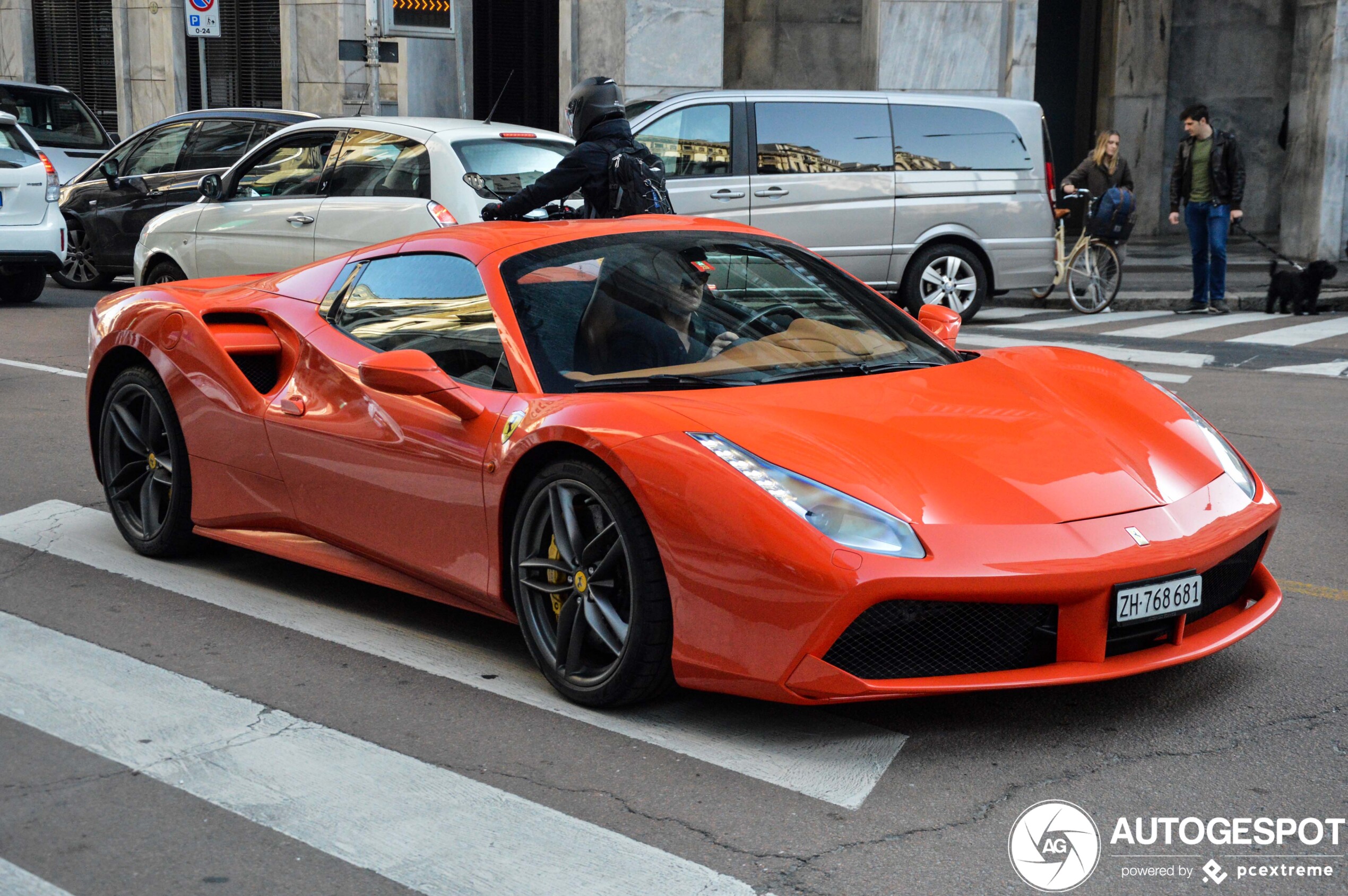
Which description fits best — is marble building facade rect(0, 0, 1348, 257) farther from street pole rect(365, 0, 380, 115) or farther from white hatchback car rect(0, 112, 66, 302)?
white hatchback car rect(0, 112, 66, 302)

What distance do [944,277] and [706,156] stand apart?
2387mm

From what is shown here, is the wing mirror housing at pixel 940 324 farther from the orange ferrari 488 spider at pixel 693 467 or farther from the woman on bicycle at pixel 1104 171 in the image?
the woman on bicycle at pixel 1104 171

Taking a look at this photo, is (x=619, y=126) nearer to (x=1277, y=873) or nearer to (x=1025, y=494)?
(x=1025, y=494)

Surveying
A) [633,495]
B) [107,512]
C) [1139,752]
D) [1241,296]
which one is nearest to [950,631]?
[1139,752]

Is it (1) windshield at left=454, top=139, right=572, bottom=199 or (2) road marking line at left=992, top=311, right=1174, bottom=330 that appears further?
(2) road marking line at left=992, top=311, right=1174, bottom=330

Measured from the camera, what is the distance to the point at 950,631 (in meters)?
3.67

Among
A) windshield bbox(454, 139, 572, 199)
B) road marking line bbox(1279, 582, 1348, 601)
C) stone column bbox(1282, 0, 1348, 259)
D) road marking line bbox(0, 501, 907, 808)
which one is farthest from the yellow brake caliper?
stone column bbox(1282, 0, 1348, 259)

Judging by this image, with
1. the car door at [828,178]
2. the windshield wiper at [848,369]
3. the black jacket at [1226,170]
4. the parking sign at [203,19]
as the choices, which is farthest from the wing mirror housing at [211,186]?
the black jacket at [1226,170]

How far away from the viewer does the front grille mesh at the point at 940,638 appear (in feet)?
11.9

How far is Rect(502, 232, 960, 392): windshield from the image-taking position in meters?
4.45

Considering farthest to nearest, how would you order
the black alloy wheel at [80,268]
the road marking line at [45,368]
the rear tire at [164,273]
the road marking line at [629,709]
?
the black alloy wheel at [80,268] < the rear tire at [164,273] < the road marking line at [45,368] < the road marking line at [629,709]

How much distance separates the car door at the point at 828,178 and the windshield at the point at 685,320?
319 inches

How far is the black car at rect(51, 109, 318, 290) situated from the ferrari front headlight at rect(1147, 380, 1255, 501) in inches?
428

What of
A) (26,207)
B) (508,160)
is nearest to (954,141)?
(508,160)
